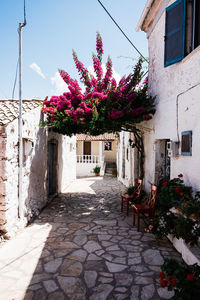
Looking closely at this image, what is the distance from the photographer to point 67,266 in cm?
345

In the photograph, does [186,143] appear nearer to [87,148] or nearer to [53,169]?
[53,169]

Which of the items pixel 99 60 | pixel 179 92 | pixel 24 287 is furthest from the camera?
pixel 99 60

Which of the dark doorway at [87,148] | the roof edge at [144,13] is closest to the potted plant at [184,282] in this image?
the roof edge at [144,13]

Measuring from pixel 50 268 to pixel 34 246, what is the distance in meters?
0.99

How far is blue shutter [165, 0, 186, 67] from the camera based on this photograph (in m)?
4.27

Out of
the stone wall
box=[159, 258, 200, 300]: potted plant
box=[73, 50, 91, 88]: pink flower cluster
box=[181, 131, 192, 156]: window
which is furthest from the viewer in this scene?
box=[73, 50, 91, 88]: pink flower cluster

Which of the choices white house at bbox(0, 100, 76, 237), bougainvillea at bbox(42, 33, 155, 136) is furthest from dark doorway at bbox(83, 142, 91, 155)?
bougainvillea at bbox(42, 33, 155, 136)

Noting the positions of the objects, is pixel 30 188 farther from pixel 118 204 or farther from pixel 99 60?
pixel 99 60

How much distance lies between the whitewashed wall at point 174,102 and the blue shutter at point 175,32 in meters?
0.21

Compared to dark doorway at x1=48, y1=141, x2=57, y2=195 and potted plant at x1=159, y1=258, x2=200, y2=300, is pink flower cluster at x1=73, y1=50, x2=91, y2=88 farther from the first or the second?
potted plant at x1=159, y1=258, x2=200, y2=300

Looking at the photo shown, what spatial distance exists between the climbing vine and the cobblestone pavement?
10.1 ft

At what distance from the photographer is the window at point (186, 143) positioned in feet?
12.7

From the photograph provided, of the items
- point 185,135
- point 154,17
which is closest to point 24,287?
point 185,135

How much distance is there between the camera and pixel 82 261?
3619 mm
